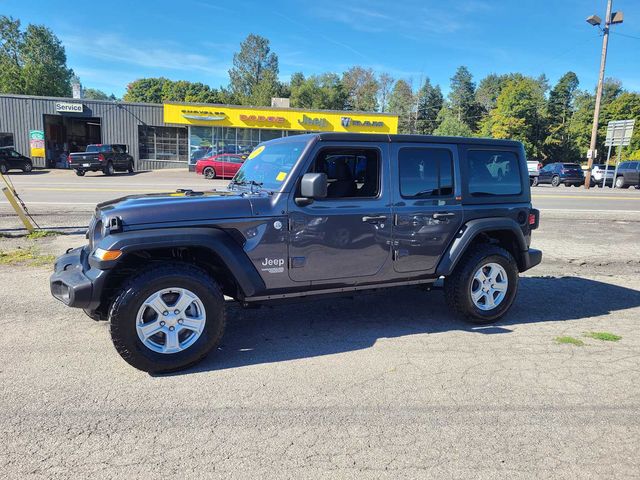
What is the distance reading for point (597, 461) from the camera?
106 inches

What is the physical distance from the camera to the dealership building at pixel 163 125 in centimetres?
3441

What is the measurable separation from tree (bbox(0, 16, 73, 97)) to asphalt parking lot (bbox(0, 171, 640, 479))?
2996 inches

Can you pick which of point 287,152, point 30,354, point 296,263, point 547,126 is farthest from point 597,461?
point 547,126

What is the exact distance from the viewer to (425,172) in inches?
182

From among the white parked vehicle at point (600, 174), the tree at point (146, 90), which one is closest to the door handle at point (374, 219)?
the white parked vehicle at point (600, 174)

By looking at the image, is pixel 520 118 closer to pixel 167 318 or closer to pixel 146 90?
pixel 167 318

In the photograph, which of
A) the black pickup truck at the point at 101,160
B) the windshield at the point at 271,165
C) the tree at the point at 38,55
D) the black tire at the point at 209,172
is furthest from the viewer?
the tree at the point at 38,55

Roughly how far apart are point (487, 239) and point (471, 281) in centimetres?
63

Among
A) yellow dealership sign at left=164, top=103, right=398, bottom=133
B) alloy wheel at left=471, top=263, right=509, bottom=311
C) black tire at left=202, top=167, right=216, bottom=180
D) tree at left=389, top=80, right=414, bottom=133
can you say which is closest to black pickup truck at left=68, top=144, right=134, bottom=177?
yellow dealership sign at left=164, top=103, right=398, bottom=133

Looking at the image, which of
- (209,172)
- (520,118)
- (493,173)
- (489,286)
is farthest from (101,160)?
(520,118)

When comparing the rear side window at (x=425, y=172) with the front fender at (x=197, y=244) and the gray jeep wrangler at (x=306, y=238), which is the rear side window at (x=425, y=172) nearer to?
the gray jeep wrangler at (x=306, y=238)

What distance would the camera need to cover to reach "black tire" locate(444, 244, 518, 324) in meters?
4.79

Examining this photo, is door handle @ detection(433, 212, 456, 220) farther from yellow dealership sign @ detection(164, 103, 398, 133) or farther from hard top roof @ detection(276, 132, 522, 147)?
yellow dealership sign @ detection(164, 103, 398, 133)

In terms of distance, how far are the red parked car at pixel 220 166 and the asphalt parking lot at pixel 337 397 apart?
75.1ft
